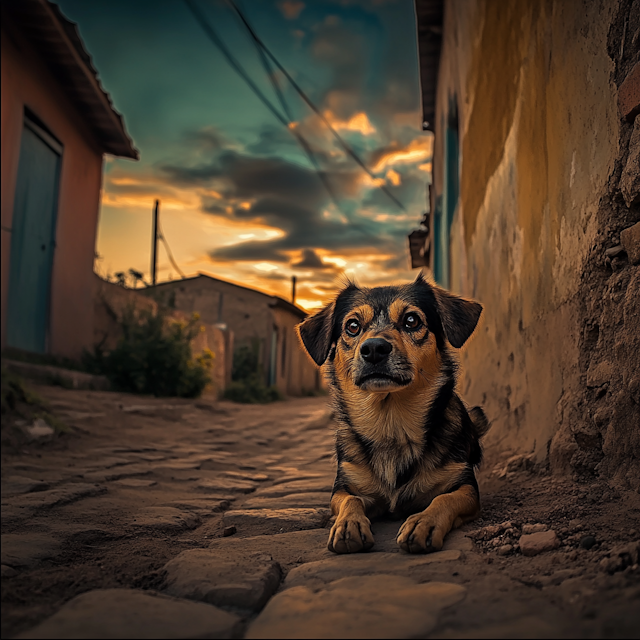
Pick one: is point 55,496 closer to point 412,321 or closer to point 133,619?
point 133,619

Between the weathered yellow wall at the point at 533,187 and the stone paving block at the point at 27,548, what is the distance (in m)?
2.40

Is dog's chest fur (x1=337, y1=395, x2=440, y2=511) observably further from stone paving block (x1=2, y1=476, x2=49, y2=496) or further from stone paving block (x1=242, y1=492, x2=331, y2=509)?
stone paving block (x1=2, y1=476, x2=49, y2=496)

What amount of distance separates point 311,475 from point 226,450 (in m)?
2.14

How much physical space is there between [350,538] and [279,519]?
0.89 m

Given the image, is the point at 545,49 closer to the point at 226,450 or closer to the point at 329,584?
the point at 329,584

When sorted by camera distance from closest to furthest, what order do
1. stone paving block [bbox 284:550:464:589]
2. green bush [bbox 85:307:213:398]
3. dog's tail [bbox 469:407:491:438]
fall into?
stone paving block [bbox 284:550:464:589], dog's tail [bbox 469:407:491:438], green bush [bbox 85:307:213:398]

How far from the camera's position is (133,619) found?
4.76 feet

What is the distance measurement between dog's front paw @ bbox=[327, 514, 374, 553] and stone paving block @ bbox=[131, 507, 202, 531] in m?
1.00

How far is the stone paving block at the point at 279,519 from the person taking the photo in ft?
9.24

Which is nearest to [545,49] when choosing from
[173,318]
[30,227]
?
[30,227]

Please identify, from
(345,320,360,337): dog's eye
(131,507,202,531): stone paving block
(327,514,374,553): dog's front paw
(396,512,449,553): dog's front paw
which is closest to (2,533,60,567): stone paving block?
(131,507,202,531): stone paving block

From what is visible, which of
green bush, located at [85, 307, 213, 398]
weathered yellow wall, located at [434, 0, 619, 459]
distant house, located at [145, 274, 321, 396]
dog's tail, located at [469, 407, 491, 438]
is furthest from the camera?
distant house, located at [145, 274, 321, 396]

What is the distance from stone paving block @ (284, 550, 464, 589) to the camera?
1.81m

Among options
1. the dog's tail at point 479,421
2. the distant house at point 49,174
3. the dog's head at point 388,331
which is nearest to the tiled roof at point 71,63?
the distant house at point 49,174
